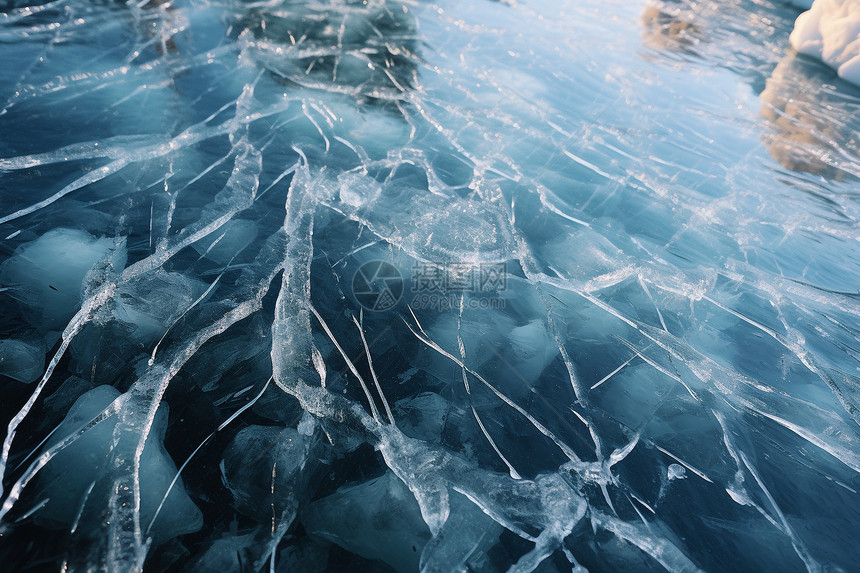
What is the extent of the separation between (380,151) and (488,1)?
4.57m

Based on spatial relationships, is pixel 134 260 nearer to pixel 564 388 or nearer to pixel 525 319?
pixel 525 319

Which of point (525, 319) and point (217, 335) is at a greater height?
point (217, 335)

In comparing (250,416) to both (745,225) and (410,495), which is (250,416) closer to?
(410,495)

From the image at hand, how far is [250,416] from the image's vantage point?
1.24 m

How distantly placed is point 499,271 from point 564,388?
0.63m

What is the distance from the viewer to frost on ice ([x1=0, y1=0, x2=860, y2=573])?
110cm

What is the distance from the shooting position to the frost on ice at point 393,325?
3.60 ft

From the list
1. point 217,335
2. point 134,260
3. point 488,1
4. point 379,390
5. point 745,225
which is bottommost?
point 745,225

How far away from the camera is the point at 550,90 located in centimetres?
362

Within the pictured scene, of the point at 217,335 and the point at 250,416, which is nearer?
the point at 250,416

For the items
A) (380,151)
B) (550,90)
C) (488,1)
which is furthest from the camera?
(488,1)

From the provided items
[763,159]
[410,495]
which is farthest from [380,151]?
[763,159]

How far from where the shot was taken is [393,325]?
1.59 meters

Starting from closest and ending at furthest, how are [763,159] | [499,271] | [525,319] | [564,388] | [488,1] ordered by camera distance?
[564,388] < [525,319] < [499,271] < [763,159] < [488,1]
